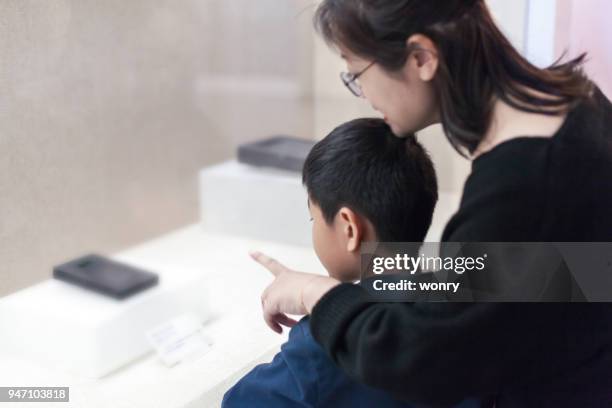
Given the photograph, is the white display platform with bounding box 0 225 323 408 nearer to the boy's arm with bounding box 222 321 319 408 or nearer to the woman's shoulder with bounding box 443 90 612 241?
the boy's arm with bounding box 222 321 319 408

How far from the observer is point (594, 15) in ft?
Result: 4.37

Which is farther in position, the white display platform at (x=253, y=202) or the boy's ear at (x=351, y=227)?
the white display platform at (x=253, y=202)

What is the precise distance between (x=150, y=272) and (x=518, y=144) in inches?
Answer: 34.1

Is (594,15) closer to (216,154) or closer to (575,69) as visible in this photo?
(575,69)

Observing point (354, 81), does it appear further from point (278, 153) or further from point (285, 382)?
point (278, 153)

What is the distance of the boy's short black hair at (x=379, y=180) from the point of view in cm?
93

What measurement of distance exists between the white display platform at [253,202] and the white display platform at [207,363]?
0.12m

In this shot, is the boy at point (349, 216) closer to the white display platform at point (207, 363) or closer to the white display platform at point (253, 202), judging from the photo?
the white display platform at point (207, 363)

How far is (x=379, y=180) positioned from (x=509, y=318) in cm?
22

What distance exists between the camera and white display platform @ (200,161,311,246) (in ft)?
5.70

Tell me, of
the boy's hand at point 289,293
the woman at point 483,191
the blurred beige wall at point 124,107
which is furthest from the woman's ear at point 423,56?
the blurred beige wall at point 124,107

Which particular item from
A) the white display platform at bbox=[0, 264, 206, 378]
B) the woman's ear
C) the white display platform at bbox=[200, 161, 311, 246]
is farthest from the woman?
the white display platform at bbox=[200, 161, 311, 246]

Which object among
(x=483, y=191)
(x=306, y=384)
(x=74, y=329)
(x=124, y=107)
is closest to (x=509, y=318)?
(x=483, y=191)

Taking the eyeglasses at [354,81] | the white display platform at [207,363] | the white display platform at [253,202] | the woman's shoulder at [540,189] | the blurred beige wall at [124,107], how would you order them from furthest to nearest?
the white display platform at [253,202] → the blurred beige wall at [124,107] → the white display platform at [207,363] → the eyeglasses at [354,81] → the woman's shoulder at [540,189]
